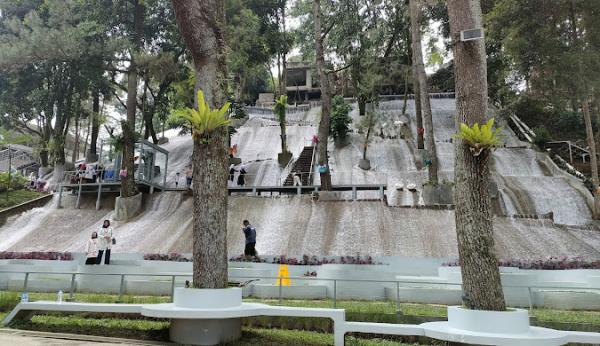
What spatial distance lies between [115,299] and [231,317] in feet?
11.8

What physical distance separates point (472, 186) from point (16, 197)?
83.9 ft

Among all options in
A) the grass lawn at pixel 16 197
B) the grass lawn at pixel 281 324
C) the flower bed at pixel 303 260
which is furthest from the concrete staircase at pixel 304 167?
the grass lawn at pixel 281 324

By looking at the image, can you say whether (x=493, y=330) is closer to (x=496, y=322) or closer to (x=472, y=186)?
(x=496, y=322)

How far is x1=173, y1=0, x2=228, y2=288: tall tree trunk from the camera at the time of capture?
6633 millimetres

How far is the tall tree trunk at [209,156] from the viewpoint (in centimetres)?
663

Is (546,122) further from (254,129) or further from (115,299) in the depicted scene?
(115,299)

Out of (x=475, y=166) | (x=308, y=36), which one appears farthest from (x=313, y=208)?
(x=308, y=36)

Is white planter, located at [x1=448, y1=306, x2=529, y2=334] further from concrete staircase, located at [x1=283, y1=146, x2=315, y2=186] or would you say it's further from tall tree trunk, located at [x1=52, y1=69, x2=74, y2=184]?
tall tree trunk, located at [x1=52, y1=69, x2=74, y2=184]

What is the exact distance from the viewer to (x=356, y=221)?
690 inches

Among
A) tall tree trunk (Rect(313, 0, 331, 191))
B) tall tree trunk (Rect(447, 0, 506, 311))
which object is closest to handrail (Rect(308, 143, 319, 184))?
tall tree trunk (Rect(313, 0, 331, 191))

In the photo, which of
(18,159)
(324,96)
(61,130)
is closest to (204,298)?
(324,96)

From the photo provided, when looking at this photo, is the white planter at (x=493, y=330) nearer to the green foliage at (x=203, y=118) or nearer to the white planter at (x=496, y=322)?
the white planter at (x=496, y=322)

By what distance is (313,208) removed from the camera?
61.9ft

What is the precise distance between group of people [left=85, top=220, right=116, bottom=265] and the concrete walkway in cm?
468
